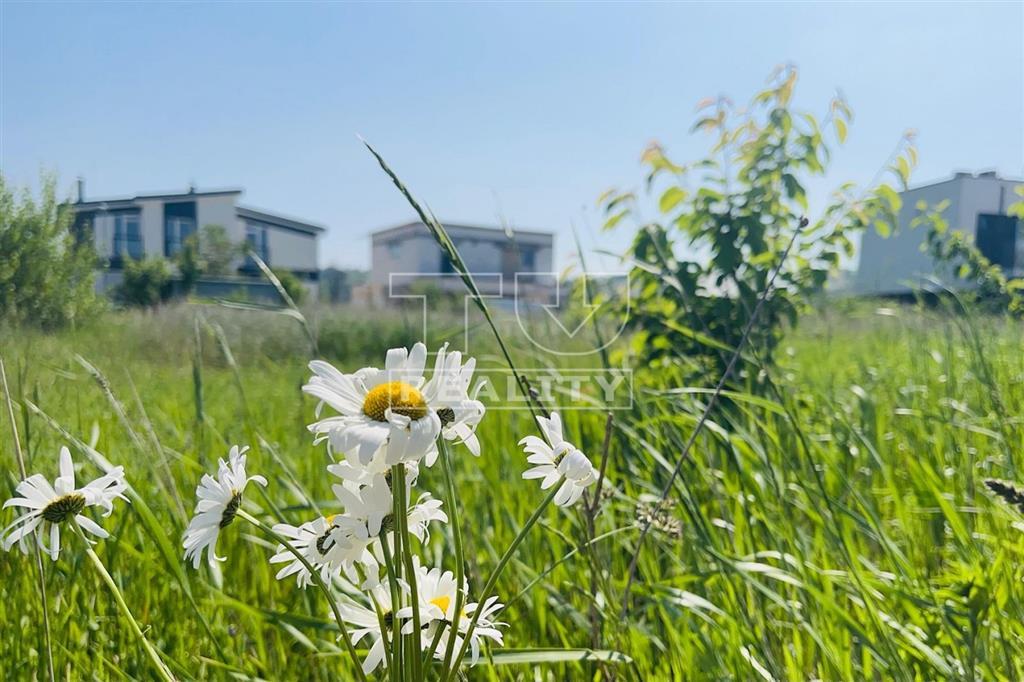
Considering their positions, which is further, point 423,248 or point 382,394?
point 423,248

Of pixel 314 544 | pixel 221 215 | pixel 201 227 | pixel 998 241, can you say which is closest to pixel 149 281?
pixel 314 544

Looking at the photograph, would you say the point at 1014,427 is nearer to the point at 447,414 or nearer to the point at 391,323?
the point at 447,414

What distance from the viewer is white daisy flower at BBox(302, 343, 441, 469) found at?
0.37m

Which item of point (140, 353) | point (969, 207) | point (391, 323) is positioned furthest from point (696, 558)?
point (391, 323)

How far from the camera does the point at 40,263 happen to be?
3.71 feet

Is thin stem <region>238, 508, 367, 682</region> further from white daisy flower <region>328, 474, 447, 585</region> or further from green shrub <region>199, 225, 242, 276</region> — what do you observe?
green shrub <region>199, 225, 242, 276</region>

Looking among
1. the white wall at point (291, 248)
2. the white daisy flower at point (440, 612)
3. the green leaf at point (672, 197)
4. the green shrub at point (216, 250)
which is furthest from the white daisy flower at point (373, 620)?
the white wall at point (291, 248)

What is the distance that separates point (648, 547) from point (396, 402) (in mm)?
879

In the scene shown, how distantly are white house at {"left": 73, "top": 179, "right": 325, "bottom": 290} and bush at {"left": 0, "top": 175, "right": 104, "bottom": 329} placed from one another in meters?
0.06

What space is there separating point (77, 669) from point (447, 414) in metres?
0.74

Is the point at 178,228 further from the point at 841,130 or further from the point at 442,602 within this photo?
the point at 442,602

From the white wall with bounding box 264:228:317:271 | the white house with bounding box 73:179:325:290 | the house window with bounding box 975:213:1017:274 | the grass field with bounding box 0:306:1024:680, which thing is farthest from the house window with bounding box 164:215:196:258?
the grass field with bounding box 0:306:1024:680

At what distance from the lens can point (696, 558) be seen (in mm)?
957

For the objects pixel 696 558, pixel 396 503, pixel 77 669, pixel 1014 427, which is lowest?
pixel 77 669
